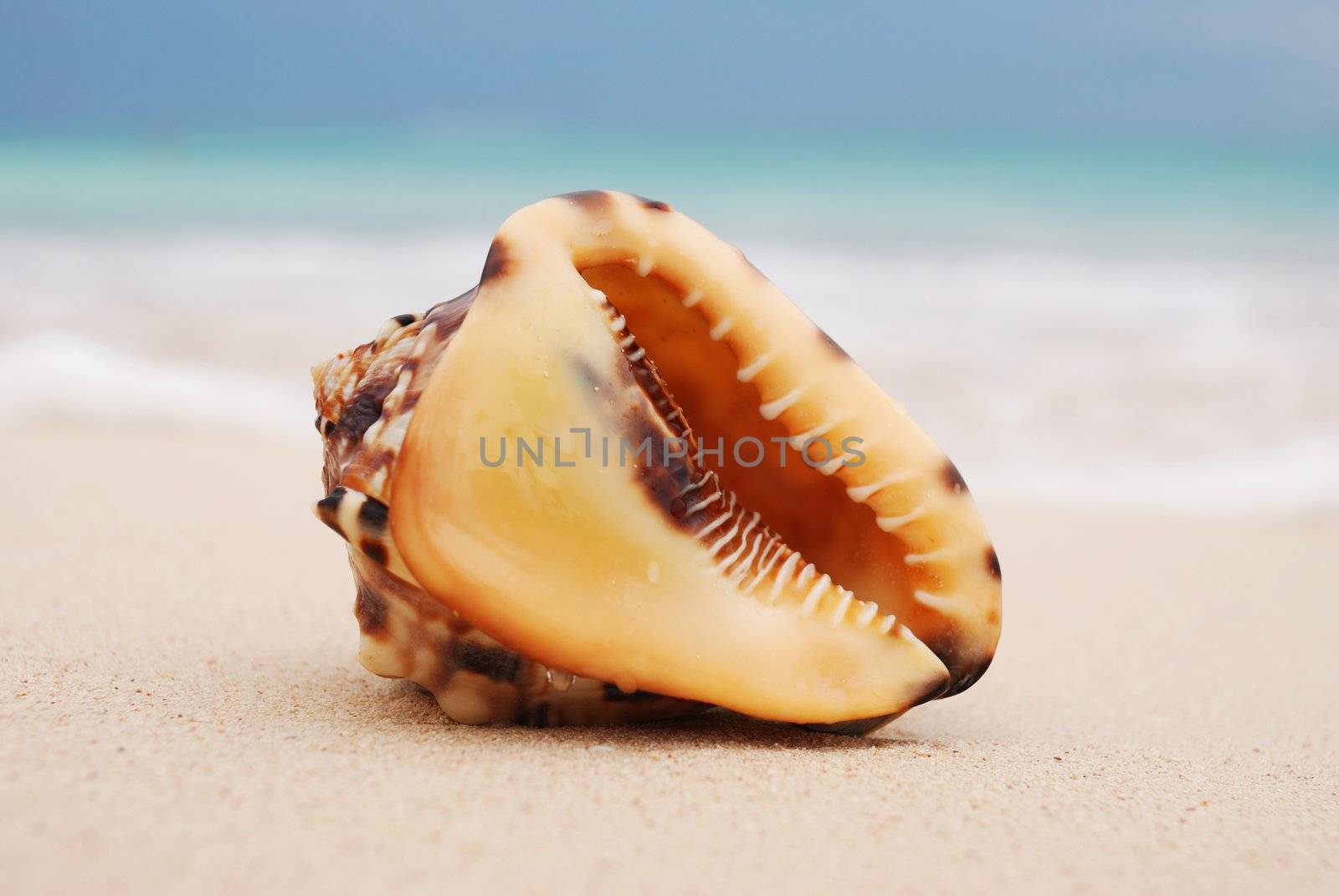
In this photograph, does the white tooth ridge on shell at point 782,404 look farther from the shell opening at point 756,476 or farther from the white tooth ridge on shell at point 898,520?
the white tooth ridge on shell at point 898,520

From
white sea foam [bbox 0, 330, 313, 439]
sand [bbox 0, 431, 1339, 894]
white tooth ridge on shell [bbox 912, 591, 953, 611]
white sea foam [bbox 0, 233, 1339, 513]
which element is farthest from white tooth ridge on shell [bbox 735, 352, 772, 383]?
white sea foam [bbox 0, 330, 313, 439]

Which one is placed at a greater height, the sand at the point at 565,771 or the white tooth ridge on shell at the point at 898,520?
the white tooth ridge on shell at the point at 898,520

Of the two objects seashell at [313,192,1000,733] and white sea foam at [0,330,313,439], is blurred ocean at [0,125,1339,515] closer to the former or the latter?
white sea foam at [0,330,313,439]

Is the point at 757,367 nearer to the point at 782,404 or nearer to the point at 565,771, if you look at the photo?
the point at 782,404

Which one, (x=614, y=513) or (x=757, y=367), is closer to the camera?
(x=614, y=513)

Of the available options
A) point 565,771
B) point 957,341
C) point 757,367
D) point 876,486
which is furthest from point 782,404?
point 957,341

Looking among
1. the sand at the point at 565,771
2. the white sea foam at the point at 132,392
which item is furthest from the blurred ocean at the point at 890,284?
the sand at the point at 565,771
